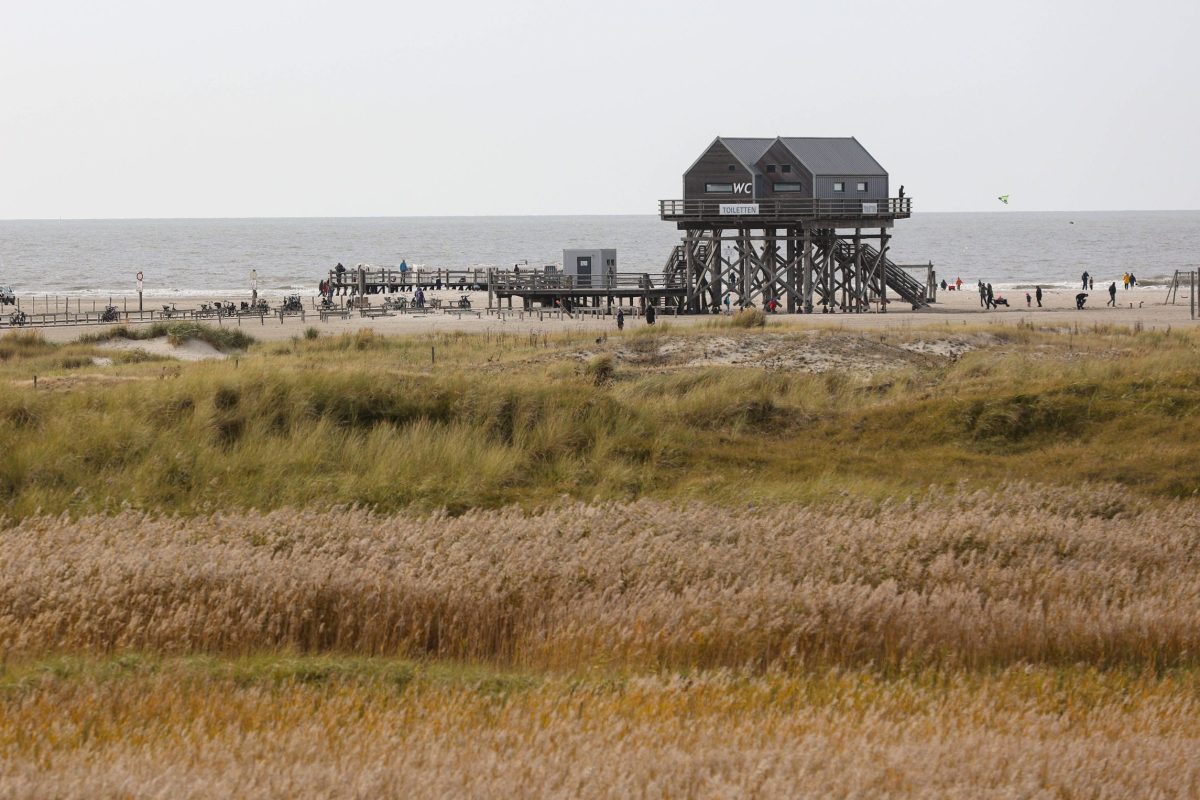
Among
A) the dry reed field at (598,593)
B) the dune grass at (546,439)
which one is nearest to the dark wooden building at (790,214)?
the dune grass at (546,439)

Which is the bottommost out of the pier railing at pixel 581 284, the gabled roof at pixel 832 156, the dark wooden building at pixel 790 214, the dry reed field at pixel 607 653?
the dry reed field at pixel 607 653

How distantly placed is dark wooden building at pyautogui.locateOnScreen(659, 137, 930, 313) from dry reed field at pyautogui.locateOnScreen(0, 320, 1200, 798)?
128ft

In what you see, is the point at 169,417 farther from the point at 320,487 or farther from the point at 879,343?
the point at 879,343

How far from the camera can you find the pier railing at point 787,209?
6128cm

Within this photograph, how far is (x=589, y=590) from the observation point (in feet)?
37.8

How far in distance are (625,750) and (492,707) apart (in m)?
1.53

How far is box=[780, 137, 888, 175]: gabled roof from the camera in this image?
204 ft

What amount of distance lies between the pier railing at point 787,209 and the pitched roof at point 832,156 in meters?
1.64

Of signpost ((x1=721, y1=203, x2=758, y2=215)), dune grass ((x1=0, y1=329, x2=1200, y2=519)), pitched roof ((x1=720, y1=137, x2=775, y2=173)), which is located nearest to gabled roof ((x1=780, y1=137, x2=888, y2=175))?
pitched roof ((x1=720, y1=137, x2=775, y2=173))

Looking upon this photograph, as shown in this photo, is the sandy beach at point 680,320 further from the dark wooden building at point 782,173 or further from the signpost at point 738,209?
the dark wooden building at point 782,173

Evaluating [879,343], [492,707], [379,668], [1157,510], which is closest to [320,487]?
[379,668]

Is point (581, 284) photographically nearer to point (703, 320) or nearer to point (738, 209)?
point (738, 209)

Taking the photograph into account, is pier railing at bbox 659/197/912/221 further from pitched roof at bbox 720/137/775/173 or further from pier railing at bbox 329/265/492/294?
pier railing at bbox 329/265/492/294

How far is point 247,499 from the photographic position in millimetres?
16562
